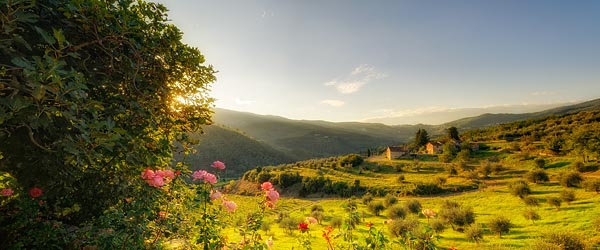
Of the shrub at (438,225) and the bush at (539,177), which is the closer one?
the shrub at (438,225)

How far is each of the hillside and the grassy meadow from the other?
39619 millimetres

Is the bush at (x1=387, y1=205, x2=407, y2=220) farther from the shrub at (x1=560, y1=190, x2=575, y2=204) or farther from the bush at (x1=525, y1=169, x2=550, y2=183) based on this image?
the bush at (x1=525, y1=169, x2=550, y2=183)

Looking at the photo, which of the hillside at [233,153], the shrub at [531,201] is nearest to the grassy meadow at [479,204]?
the shrub at [531,201]

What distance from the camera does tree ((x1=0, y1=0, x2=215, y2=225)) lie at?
3.40 m

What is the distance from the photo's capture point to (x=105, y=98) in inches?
187

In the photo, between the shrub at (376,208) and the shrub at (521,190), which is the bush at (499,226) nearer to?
the shrub at (521,190)

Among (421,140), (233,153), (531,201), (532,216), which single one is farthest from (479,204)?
(233,153)

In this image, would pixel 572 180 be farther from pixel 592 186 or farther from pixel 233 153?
pixel 233 153

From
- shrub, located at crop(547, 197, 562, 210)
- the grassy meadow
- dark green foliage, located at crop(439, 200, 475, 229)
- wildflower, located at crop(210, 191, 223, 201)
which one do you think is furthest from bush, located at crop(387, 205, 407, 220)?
wildflower, located at crop(210, 191, 223, 201)

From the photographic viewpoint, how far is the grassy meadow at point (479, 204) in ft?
63.9

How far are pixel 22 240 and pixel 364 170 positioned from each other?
210 ft

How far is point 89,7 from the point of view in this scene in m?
3.76

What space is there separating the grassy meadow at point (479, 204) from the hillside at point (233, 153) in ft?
130

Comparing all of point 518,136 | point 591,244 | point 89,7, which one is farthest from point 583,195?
point 518,136
